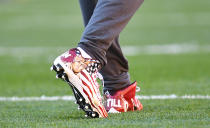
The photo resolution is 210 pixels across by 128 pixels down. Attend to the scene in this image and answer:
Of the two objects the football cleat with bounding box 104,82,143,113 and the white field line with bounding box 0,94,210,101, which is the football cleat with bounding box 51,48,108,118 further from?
the white field line with bounding box 0,94,210,101

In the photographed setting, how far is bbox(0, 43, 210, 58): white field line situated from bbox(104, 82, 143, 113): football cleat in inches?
205

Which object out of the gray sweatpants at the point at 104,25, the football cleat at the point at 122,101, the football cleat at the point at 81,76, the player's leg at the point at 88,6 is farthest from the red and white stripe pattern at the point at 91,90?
the player's leg at the point at 88,6

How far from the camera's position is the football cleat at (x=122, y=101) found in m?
3.23

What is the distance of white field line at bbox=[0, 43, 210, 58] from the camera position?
8.67m

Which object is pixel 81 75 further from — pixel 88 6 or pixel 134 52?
pixel 134 52

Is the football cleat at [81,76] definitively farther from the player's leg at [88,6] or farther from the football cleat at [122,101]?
the player's leg at [88,6]

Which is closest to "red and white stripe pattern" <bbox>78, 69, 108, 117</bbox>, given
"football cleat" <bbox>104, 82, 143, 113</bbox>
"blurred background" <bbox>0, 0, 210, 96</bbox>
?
"football cleat" <bbox>104, 82, 143, 113</bbox>

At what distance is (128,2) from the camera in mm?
2799

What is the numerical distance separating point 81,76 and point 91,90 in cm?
9

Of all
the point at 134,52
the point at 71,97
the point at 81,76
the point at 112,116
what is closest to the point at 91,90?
the point at 81,76

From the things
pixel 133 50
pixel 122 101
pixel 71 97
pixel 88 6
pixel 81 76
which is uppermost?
pixel 88 6

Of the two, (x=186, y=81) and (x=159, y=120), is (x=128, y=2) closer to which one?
(x=159, y=120)

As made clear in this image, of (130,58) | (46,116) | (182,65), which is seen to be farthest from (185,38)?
(46,116)

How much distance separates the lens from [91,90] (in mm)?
2822
